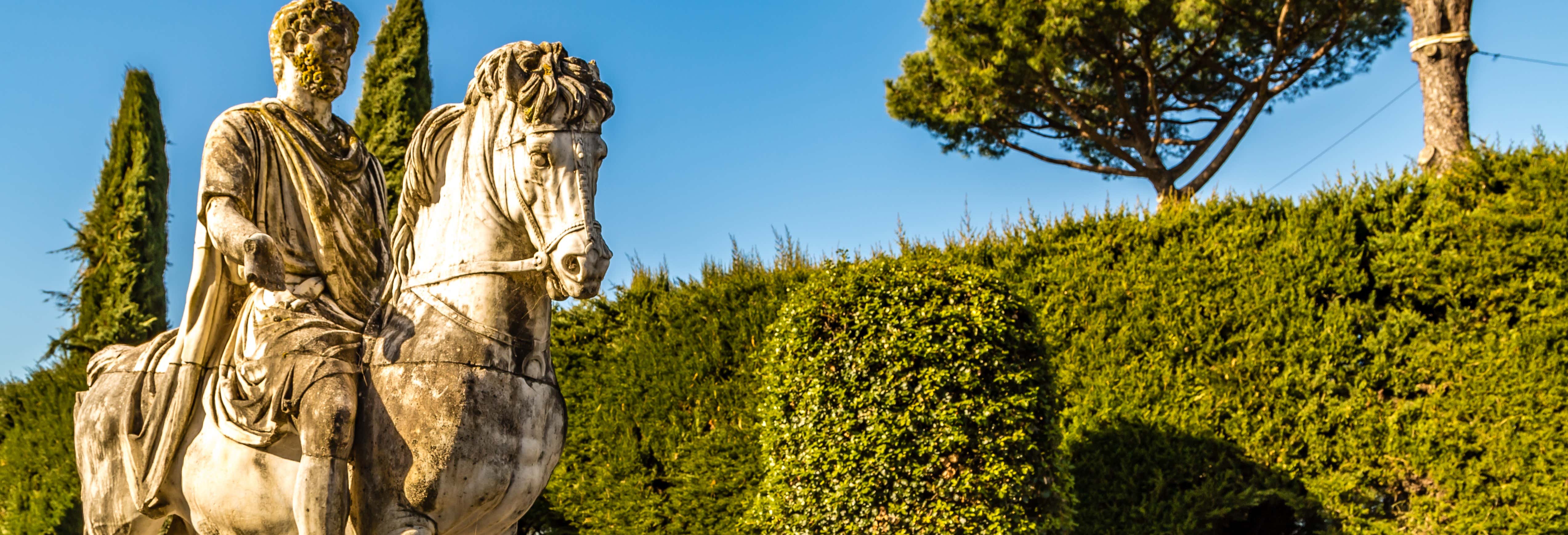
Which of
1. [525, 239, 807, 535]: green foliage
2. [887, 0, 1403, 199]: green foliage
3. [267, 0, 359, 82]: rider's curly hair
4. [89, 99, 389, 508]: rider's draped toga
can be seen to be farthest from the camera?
[887, 0, 1403, 199]: green foliage

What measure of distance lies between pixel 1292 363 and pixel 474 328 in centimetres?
617

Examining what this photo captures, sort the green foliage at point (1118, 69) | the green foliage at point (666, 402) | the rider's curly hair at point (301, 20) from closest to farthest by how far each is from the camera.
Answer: the rider's curly hair at point (301, 20) < the green foliage at point (666, 402) < the green foliage at point (1118, 69)

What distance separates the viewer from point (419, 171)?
10.5 ft

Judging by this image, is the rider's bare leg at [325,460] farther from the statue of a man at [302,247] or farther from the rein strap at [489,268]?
the rein strap at [489,268]

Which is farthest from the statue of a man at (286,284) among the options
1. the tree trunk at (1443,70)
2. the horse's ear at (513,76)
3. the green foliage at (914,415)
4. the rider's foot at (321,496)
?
the tree trunk at (1443,70)

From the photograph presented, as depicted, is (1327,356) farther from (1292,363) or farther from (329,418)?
(329,418)

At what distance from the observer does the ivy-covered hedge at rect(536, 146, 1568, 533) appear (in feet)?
23.0

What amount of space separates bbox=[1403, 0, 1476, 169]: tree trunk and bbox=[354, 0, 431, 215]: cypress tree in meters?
10.2

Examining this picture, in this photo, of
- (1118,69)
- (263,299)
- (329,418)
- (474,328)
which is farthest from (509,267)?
(1118,69)

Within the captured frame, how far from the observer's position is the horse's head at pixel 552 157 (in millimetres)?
2883

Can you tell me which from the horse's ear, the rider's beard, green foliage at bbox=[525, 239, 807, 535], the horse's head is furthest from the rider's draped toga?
green foliage at bbox=[525, 239, 807, 535]

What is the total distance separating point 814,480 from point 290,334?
4402mm

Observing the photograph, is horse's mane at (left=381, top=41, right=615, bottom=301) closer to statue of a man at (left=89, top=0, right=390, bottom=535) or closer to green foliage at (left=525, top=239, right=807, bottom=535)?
statue of a man at (left=89, top=0, right=390, bottom=535)

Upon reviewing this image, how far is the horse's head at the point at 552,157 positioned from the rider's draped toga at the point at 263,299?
0.65m
